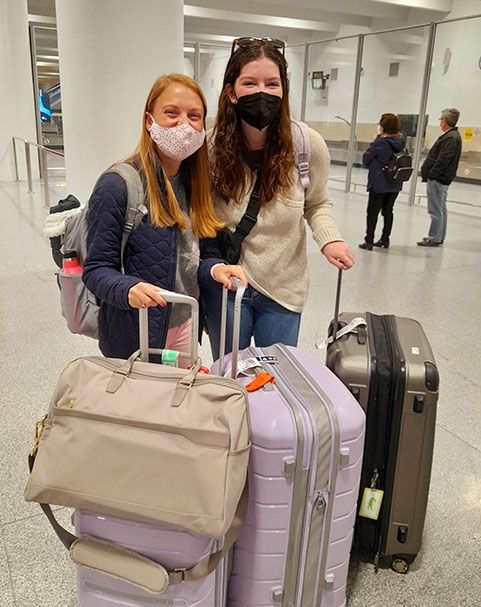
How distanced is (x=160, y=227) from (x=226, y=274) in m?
0.22

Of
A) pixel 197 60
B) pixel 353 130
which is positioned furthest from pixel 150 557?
pixel 197 60

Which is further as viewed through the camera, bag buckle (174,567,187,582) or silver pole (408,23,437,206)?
silver pole (408,23,437,206)

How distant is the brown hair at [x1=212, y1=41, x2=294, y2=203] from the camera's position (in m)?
1.68

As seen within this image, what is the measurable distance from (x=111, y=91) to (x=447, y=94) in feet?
26.6

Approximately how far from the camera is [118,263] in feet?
4.93

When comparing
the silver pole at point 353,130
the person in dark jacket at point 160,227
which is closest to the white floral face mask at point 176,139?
the person in dark jacket at point 160,227

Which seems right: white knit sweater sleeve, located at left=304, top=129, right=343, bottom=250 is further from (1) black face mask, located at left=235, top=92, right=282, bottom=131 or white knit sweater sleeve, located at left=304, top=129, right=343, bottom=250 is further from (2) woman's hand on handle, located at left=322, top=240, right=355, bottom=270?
(1) black face mask, located at left=235, top=92, right=282, bottom=131

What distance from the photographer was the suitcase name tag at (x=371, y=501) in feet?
5.42

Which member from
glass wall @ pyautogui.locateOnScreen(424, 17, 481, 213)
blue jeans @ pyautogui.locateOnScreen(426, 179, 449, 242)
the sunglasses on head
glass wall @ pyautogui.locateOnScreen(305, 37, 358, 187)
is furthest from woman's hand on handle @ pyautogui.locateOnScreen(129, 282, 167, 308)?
glass wall @ pyautogui.locateOnScreen(305, 37, 358, 187)

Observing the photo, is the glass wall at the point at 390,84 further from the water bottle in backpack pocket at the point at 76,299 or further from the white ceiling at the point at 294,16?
the water bottle in backpack pocket at the point at 76,299

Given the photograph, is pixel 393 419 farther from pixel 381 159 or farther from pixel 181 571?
pixel 381 159

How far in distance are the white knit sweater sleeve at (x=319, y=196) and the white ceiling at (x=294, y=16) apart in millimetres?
11849

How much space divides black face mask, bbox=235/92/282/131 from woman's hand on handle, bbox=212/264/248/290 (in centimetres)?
46

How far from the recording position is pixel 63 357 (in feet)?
10.7
